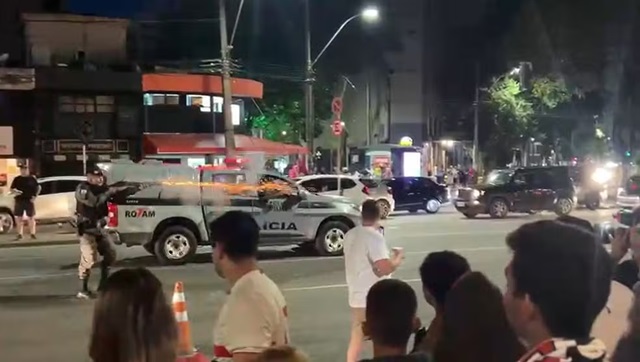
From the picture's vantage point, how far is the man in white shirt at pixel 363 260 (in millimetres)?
7348

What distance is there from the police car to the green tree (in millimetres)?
30567

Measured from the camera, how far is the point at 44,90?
3300 centimetres

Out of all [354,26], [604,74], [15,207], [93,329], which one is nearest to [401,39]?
[354,26]

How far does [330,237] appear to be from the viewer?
695 inches

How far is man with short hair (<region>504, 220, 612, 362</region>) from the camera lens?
2.38m

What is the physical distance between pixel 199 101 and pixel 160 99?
1775 mm

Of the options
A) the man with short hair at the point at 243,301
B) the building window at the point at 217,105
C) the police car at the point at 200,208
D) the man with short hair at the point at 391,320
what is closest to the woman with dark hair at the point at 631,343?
the man with short hair at the point at 391,320

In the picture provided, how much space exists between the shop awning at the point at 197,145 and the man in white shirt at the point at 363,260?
2654 centimetres

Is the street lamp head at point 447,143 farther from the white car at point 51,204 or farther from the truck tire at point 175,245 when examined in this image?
the truck tire at point 175,245

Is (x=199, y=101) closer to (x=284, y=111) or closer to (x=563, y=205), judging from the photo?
(x=284, y=111)

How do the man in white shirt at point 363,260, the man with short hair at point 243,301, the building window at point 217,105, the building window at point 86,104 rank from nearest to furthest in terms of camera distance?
1. the man with short hair at point 243,301
2. the man in white shirt at point 363,260
3. the building window at point 86,104
4. the building window at point 217,105

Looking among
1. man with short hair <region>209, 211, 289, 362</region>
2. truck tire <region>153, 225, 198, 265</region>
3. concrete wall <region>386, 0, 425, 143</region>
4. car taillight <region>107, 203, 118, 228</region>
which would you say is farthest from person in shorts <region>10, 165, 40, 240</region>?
concrete wall <region>386, 0, 425, 143</region>

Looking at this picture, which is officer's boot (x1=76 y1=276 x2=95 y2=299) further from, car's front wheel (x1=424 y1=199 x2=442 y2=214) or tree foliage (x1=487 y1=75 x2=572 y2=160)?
tree foliage (x1=487 y1=75 x2=572 y2=160)

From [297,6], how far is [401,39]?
804 centimetres
